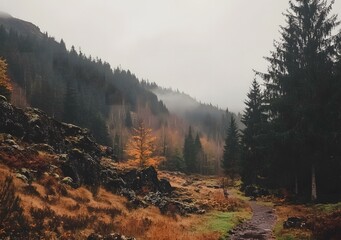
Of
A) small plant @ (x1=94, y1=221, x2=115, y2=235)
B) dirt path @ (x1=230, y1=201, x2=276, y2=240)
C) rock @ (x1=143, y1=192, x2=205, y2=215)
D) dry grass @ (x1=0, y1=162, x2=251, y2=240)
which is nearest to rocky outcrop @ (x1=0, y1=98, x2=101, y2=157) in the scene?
dry grass @ (x1=0, y1=162, x2=251, y2=240)

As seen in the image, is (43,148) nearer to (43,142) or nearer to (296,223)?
(43,142)

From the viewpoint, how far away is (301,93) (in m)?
26.4

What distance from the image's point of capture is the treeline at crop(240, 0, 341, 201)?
25.1 metres

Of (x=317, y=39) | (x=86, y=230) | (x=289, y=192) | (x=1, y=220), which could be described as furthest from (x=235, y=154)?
(x=1, y=220)

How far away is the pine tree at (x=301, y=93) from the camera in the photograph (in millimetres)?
25484

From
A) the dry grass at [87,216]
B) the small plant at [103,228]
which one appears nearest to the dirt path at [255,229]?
the dry grass at [87,216]

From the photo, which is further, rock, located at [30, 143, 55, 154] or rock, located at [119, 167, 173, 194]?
rock, located at [119, 167, 173, 194]

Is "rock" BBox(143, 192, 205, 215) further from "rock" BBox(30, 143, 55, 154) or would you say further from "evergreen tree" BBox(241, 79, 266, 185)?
"evergreen tree" BBox(241, 79, 266, 185)

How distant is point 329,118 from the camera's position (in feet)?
81.6

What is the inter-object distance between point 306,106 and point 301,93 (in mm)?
1436

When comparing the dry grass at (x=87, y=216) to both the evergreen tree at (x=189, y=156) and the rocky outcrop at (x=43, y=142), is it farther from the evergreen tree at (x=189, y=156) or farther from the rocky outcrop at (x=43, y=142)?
the evergreen tree at (x=189, y=156)

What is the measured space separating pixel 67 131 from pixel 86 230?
82.7 ft

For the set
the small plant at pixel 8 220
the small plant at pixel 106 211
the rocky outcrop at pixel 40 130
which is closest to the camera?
the small plant at pixel 8 220

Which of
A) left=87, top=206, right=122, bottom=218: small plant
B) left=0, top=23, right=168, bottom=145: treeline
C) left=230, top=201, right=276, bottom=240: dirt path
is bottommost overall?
left=230, top=201, right=276, bottom=240: dirt path
